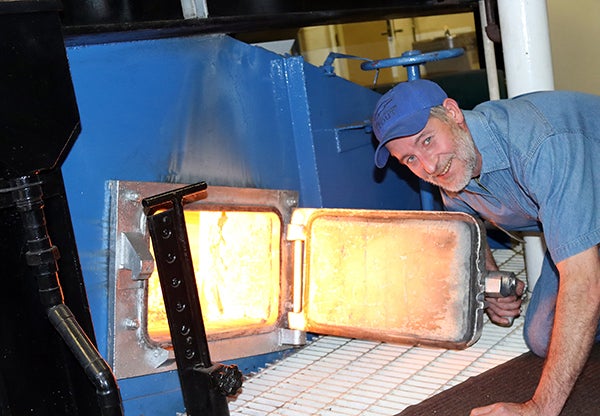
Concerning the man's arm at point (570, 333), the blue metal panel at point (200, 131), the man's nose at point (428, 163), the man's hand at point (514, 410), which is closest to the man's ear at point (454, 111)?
the man's nose at point (428, 163)

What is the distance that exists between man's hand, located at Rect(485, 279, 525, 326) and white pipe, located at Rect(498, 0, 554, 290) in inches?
18.6

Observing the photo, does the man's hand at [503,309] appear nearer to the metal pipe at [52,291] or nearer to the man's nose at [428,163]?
the man's nose at [428,163]

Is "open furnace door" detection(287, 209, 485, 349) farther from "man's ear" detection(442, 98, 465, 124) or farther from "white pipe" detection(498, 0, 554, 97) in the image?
"white pipe" detection(498, 0, 554, 97)

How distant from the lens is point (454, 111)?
2.91 m

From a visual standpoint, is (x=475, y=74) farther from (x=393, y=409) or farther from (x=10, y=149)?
(x=10, y=149)

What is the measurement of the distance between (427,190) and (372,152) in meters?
0.36

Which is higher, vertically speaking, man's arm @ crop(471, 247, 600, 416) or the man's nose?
the man's nose

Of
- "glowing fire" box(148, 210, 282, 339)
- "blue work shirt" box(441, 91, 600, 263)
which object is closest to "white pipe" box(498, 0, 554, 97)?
"blue work shirt" box(441, 91, 600, 263)

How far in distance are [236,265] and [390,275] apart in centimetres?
65

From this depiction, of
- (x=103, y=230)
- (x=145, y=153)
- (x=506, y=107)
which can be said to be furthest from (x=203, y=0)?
(x=506, y=107)

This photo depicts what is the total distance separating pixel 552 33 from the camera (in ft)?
21.9

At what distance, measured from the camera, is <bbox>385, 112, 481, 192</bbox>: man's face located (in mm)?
2885

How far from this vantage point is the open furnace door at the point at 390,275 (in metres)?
3.04

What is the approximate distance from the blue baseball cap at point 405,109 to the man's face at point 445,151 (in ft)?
0.14
